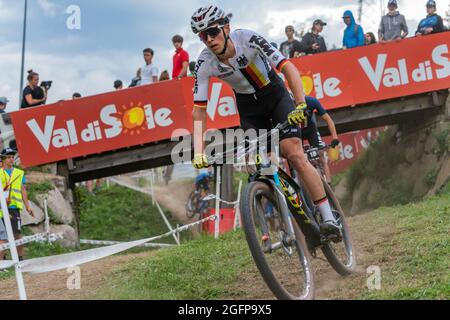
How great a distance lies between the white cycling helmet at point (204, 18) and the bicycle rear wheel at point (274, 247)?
4.51 feet

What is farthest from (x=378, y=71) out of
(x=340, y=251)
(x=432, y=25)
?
(x=340, y=251)

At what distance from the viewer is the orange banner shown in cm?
1512

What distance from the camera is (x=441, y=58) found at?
16594 mm

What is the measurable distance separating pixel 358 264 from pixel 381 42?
412 inches

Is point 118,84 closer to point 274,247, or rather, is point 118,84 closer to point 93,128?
point 93,128

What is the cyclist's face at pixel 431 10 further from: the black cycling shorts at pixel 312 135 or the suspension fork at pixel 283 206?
the suspension fork at pixel 283 206

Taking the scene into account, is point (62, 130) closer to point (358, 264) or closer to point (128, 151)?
point (128, 151)

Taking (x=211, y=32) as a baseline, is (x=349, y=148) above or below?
below

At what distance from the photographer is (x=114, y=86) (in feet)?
55.9

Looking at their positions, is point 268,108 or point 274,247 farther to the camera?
point 268,108

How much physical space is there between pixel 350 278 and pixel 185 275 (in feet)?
5.58

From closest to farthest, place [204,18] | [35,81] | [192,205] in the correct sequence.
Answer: [204,18]
[35,81]
[192,205]

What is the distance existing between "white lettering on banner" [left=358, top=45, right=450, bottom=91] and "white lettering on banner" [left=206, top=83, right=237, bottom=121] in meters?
3.48
